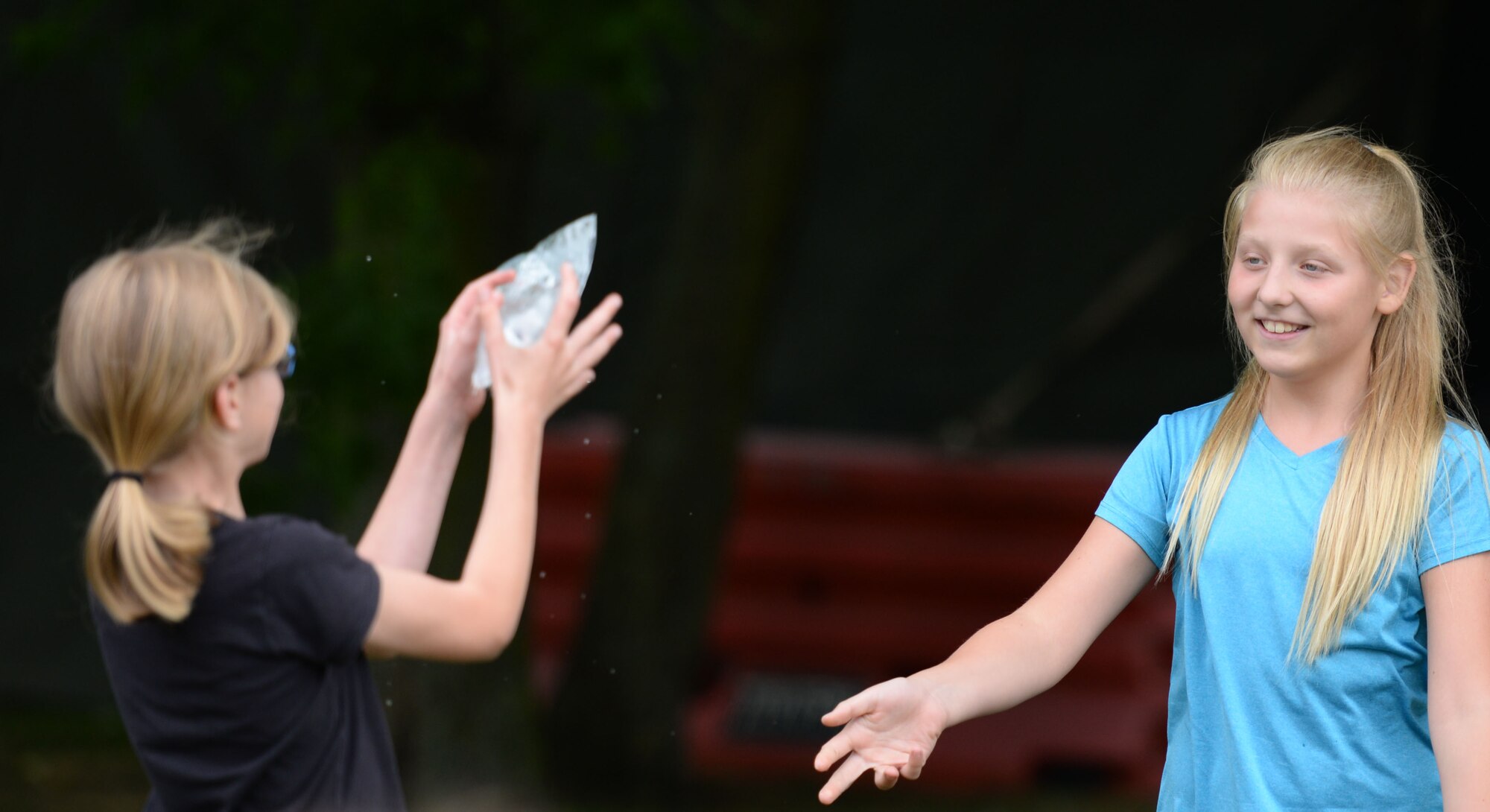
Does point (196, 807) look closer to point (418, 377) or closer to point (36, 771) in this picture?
point (418, 377)

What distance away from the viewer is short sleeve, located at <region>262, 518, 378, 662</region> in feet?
6.47

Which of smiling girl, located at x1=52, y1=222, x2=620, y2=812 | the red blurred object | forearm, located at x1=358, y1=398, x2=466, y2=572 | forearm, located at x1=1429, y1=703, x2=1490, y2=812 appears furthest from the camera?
the red blurred object

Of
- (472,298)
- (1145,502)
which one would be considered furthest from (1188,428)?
(472,298)

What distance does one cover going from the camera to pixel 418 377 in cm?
442

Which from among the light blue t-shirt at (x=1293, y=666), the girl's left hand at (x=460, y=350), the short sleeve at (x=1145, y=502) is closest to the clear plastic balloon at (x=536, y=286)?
the girl's left hand at (x=460, y=350)

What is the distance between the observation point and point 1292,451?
2.09 meters

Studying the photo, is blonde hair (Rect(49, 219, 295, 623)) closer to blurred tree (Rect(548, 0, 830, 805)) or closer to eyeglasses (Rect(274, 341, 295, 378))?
eyeglasses (Rect(274, 341, 295, 378))

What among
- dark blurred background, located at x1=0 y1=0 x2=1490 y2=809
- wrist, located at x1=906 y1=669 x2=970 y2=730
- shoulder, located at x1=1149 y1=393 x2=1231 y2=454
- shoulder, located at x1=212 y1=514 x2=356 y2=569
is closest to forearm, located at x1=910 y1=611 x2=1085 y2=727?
wrist, located at x1=906 y1=669 x2=970 y2=730

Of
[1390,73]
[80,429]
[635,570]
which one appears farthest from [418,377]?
[1390,73]

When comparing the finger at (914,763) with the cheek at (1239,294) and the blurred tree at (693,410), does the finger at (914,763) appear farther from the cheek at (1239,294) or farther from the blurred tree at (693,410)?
the blurred tree at (693,410)

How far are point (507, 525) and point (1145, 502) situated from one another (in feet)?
2.79

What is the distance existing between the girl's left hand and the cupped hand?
0.77 m

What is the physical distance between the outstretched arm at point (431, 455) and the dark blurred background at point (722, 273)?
2234mm

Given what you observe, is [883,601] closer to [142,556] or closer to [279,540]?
[279,540]
